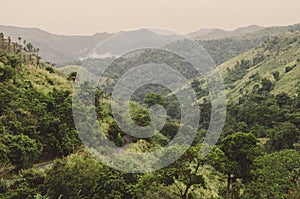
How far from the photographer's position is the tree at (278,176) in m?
17.3

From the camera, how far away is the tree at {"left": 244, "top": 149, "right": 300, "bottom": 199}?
17266 millimetres

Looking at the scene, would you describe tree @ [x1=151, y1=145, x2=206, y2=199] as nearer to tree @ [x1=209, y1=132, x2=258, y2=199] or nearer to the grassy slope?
tree @ [x1=209, y1=132, x2=258, y2=199]

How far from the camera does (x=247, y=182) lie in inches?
848

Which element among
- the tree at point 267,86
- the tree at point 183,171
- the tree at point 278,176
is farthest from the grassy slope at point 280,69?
the tree at point 183,171

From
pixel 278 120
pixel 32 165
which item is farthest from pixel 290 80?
pixel 32 165

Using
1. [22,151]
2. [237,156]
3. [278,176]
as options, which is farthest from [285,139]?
[22,151]

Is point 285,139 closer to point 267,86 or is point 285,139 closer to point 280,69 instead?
point 267,86

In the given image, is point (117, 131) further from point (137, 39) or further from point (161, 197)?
point (161, 197)

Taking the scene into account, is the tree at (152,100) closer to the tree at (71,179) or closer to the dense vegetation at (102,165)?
the dense vegetation at (102,165)

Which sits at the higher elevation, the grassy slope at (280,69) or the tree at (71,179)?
the grassy slope at (280,69)

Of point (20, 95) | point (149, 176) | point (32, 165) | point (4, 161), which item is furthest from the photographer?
point (20, 95)

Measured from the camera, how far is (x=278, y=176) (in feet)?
58.0

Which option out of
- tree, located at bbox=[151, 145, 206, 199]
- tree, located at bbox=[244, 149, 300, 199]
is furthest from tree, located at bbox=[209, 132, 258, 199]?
tree, located at bbox=[151, 145, 206, 199]

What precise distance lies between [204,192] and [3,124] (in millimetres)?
15424
